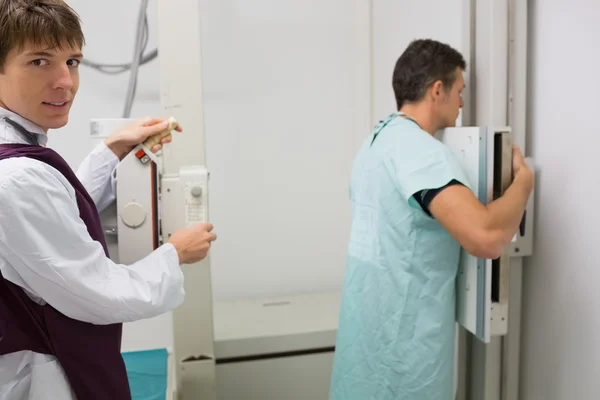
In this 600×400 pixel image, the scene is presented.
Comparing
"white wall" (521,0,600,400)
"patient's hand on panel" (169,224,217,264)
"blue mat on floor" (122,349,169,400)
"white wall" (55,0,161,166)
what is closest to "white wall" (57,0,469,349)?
"white wall" (55,0,161,166)

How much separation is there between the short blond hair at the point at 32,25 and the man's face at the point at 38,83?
10 millimetres

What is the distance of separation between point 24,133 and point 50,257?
9.3 inches

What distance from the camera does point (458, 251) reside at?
1261 millimetres

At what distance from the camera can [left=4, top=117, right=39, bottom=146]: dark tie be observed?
85 centimetres

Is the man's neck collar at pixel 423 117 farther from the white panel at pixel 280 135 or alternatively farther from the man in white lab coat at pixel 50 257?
the white panel at pixel 280 135

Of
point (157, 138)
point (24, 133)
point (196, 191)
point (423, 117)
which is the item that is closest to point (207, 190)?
point (196, 191)

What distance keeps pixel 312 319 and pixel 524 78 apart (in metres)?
1.16

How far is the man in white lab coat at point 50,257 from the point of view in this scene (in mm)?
775

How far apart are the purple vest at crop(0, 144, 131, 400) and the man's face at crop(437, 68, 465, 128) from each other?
3.02 feet

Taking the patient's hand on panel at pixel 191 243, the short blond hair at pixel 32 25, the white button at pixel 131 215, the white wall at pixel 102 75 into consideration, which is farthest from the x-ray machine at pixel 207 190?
the white wall at pixel 102 75

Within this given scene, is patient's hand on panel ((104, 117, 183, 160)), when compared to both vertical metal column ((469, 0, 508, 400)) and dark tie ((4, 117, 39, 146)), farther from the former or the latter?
vertical metal column ((469, 0, 508, 400))

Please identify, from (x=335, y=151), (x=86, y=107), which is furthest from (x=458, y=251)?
(x=86, y=107)

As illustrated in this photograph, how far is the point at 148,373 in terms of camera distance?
1691 millimetres

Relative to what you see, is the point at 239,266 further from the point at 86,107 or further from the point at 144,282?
the point at 144,282
